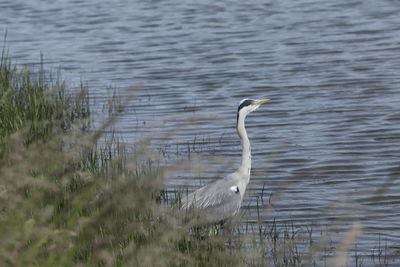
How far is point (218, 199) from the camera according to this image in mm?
7883

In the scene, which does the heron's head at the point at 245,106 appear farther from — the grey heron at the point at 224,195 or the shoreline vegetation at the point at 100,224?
the shoreline vegetation at the point at 100,224

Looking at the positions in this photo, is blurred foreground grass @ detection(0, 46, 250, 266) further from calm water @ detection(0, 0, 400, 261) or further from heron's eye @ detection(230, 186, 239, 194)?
heron's eye @ detection(230, 186, 239, 194)

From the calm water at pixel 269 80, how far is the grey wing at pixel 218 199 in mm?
Answer: 193

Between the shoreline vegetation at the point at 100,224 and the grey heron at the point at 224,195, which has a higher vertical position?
A: the shoreline vegetation at the point at 100,224

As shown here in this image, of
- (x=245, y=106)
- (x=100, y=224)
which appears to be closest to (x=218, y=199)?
(x=245, y=106)

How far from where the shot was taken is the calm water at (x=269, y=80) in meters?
9.48

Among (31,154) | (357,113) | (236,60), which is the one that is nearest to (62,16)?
(236,60)

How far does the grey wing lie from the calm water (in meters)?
0.19

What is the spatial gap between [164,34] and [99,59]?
2.97m

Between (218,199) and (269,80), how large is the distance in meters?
8.04

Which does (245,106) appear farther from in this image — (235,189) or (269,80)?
(269,80)

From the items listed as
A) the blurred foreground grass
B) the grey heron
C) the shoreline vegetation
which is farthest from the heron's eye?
the blurred foreground grass

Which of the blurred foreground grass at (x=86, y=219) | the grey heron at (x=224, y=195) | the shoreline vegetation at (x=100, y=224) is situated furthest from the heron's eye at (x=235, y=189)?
the blurred foreground grass at (x=86, y=219)

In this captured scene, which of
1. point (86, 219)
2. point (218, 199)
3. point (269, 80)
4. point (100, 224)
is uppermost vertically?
point (86, 219)
